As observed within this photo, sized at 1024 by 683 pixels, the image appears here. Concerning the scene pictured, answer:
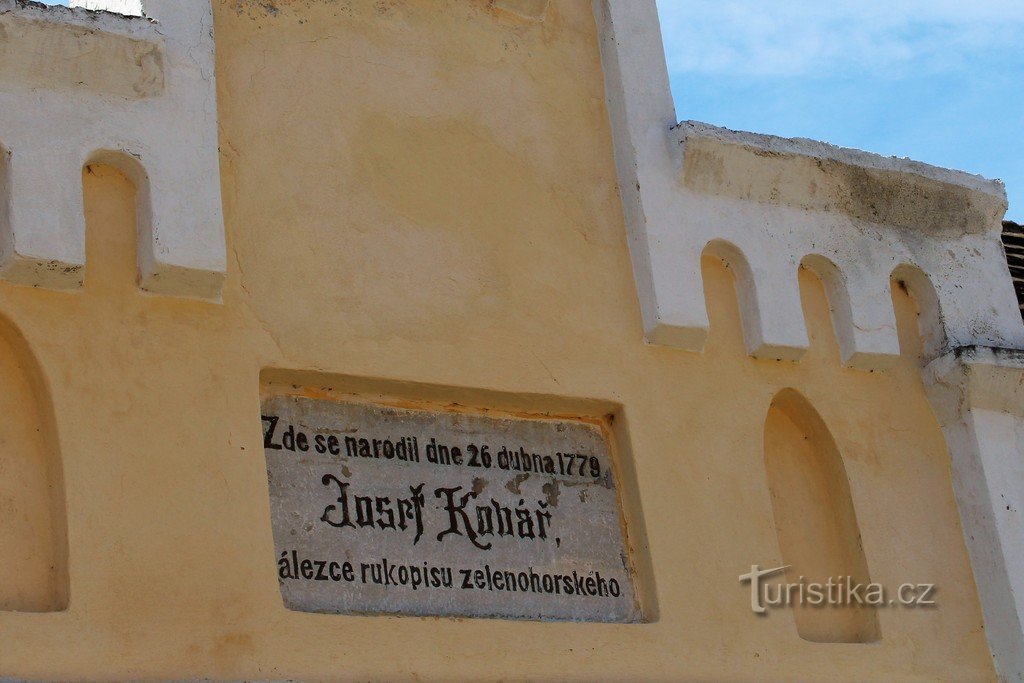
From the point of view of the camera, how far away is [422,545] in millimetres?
5820

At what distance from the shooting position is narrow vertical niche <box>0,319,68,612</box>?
5.11m

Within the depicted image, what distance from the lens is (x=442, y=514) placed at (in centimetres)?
593

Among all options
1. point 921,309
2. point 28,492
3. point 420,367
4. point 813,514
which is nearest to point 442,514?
point 420,367

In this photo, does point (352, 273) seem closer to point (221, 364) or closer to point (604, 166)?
point (221, 364)

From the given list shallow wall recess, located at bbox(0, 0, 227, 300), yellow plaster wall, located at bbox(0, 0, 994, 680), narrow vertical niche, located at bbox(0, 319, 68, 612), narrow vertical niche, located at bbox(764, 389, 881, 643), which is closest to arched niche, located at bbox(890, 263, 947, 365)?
yellow plaster wall, located at bbox(0, 0, 994, 680)

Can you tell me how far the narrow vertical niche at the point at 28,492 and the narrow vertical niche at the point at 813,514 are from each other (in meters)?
2.88

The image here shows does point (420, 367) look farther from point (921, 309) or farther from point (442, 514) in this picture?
point (921, 309)

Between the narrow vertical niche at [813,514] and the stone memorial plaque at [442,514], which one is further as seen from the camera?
the narrow vertical niche at [813,514]

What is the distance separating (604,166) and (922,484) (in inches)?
74.4

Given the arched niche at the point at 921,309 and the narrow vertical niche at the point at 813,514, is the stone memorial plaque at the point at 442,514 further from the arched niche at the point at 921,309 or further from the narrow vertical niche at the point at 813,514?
the arched niche at the point at 921,309

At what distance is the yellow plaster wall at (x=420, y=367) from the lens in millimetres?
5270

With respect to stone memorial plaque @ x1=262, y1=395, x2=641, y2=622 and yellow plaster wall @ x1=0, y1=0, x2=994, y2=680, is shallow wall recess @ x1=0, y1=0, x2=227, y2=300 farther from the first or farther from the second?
stone memorial plaque @ x1=262, y1=395, x2=641, y2=622

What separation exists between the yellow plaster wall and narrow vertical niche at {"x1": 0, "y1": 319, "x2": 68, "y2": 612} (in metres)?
0.08

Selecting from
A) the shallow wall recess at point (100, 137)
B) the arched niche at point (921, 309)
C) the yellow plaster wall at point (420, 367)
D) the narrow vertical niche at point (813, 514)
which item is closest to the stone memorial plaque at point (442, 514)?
the yellow plaster wall at point (420, 367)
